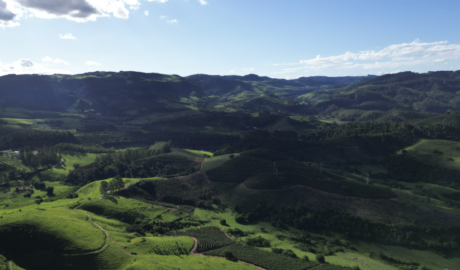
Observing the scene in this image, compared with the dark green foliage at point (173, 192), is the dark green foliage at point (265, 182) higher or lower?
higher

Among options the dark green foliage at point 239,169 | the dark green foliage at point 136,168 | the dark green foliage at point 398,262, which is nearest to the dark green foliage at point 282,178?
the dark green foliage at point 239,169

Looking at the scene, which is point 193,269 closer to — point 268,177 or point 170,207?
point 170,207

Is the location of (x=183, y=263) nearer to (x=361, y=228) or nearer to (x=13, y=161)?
(x=361, y=228)

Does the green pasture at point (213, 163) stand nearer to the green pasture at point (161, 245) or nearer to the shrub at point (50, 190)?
the green pasture at point (161, 245)

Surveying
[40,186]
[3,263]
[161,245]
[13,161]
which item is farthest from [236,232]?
[13,161]

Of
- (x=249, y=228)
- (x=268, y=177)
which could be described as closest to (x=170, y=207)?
(x=249, y=228)

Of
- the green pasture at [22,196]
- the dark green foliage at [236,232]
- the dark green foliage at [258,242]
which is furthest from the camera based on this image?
the green pasture at [22,196]
